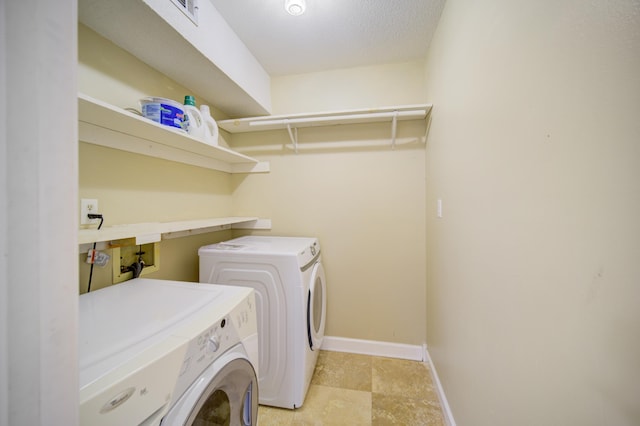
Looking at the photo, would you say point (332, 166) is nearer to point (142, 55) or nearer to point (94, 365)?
point (142, 55)

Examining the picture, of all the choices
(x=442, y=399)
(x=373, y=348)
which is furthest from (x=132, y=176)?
(x=442, y=399)

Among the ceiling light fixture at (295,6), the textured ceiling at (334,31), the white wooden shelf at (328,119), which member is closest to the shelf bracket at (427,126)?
the white wooden shelf at (328,119)

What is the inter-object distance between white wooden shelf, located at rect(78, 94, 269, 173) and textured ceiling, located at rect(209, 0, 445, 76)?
814 millimetres

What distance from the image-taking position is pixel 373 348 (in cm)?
188

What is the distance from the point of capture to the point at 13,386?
0.23 m

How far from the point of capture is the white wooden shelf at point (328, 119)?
1614 mm

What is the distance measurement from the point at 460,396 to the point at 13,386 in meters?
1.51

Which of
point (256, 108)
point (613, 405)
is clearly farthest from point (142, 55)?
point (613, 405)

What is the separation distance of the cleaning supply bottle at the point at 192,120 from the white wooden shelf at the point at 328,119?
1.62ft

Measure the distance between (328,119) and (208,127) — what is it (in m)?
0.84

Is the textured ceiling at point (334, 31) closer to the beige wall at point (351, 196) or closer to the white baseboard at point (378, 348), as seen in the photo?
the beige wall at point (351, 196)

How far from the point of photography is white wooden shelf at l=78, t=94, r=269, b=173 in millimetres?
904

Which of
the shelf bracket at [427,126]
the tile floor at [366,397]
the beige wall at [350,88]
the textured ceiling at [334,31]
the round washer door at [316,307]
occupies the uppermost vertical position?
the textured ceiling at [334,31]

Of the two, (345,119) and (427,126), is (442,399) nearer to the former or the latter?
(427,126)
